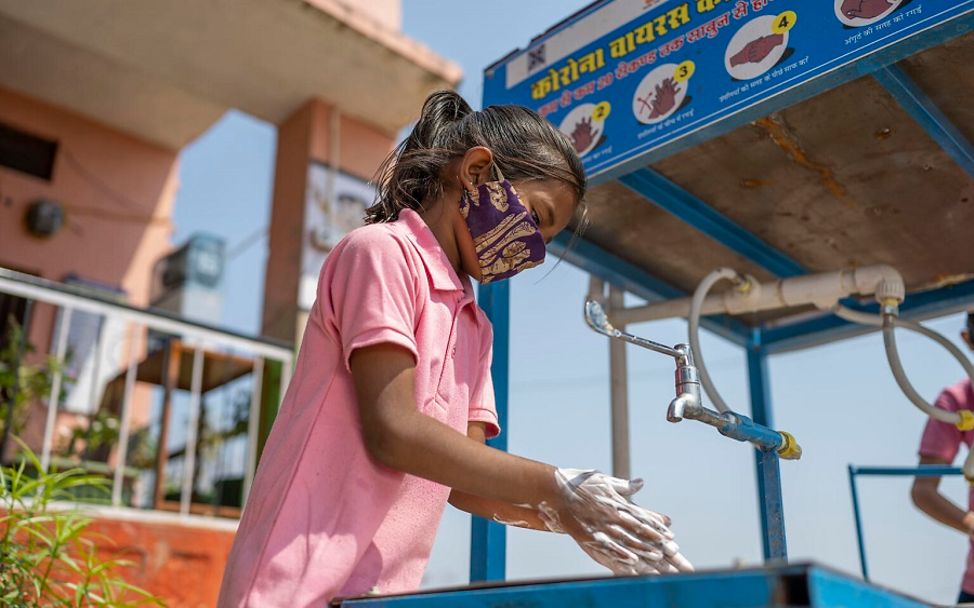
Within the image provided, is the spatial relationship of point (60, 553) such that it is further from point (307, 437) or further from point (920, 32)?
point (920, 32)

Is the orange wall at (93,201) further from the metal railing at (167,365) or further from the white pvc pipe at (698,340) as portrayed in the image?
the white pvc pipe at (698,340)

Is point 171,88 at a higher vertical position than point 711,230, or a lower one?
higher

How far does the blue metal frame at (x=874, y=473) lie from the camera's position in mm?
2463

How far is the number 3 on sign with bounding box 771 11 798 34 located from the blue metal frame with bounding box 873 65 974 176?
191mm

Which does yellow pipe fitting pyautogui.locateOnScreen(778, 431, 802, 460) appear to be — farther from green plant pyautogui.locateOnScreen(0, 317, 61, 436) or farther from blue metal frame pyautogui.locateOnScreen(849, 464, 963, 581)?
green plant pyautogui.locateOnScreen(0, 317, 61, 436)

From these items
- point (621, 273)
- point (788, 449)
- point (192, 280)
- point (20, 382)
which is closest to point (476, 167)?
point (788, 449)

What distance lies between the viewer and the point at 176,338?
514cm

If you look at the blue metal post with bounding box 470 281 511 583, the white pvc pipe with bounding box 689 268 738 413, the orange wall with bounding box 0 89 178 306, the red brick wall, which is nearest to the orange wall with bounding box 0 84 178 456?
the orange wall with bounding box 0 89 178 306

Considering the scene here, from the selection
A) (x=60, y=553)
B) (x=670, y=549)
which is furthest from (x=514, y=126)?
(x=60, y=553)

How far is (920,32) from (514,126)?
0.75 m

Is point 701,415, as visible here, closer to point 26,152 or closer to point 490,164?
point 490,164

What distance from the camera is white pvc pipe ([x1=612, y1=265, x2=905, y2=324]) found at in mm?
2375

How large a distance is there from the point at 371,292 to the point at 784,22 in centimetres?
114

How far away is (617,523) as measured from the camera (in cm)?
110
